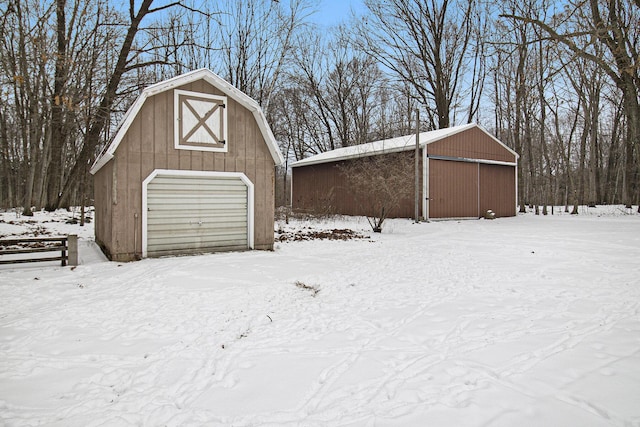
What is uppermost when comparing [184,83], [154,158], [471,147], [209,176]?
[471,147]

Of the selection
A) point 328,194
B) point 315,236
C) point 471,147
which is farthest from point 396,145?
point 315,236

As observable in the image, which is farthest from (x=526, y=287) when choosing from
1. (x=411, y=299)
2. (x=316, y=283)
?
(x=316, y=283)

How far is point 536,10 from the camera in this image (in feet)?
66.4

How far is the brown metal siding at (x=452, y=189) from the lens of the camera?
16234 mm

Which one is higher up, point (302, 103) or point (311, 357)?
point (302, 103)

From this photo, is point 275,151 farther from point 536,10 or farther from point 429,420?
point 536,10

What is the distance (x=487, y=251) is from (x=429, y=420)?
7402 millimetres

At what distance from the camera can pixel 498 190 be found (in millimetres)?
18875

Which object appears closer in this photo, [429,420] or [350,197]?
[429,420]

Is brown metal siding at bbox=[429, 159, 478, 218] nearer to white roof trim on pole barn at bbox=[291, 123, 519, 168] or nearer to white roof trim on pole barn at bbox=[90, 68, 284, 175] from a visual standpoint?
white roof trim on pole barn at bbox=[291, 123, 519, 168]

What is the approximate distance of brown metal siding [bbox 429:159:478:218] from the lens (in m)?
16.2

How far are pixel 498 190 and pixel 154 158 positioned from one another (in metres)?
16.5

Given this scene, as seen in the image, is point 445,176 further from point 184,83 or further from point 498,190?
point 184,83

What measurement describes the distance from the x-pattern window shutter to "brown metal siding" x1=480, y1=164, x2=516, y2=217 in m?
13.8
